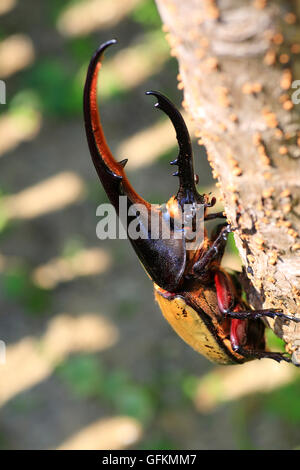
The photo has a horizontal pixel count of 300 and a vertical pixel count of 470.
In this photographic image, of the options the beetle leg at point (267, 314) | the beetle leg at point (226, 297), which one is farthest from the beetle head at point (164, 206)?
the beetle leg at point (267, 314)

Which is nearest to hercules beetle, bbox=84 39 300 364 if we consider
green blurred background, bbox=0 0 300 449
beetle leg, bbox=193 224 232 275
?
beetle leg, bbox=193 224 232 275

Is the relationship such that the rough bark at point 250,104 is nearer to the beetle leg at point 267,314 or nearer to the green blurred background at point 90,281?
the beetle leg at point 267,314

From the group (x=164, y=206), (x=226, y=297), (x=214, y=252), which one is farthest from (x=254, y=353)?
(x=164, y=206)

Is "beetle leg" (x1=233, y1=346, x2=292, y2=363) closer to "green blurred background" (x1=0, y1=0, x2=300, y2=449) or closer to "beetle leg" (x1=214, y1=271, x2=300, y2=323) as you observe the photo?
"beetle leg" (x1=214, y1=271, x2=300, y2=323)

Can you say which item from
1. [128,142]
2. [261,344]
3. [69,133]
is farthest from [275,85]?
[69,133]

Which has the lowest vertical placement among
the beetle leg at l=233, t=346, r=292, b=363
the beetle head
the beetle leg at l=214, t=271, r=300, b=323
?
the beetle leg at l=233, t=346, r=292, b=363
